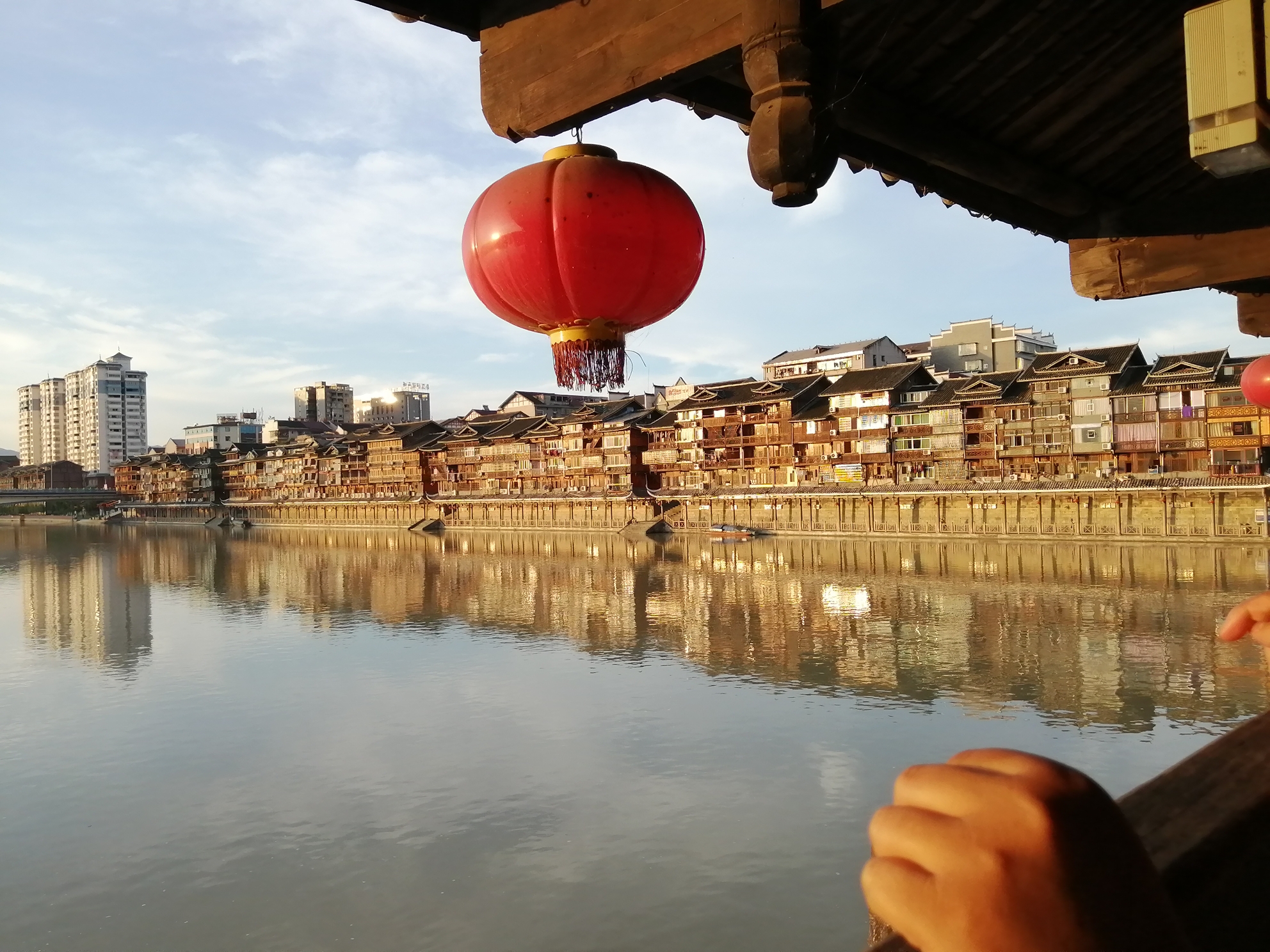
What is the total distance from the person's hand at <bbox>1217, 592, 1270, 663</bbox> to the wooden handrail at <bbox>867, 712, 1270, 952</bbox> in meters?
0.58

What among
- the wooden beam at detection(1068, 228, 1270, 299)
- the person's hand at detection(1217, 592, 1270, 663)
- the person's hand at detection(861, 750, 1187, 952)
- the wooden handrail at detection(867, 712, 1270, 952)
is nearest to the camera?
the person's hand at detection(861, 750, 1187, 952)

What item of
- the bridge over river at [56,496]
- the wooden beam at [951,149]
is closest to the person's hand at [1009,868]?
the wooden beam at [951,149]

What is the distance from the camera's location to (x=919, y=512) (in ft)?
121

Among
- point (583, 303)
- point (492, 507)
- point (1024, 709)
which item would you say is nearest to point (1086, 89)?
point (583, 303)

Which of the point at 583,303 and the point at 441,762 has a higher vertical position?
the point at 583,303

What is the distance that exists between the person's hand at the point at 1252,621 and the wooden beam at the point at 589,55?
4.67 ft

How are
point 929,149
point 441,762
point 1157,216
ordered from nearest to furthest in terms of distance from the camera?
point 929,149
point 1157,216
point 441,762

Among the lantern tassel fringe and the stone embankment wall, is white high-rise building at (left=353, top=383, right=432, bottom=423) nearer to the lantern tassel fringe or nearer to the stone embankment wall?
the stone embankment wall

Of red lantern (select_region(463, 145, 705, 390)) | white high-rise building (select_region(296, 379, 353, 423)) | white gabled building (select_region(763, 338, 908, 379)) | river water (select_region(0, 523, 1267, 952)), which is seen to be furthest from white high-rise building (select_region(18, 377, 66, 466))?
red lantern (select_region(463, 145, 705, 390))

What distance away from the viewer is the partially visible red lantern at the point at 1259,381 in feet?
16.8

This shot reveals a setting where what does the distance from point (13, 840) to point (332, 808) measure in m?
3.12

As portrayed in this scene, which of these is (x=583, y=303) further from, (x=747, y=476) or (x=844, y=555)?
(x=747, y=476)

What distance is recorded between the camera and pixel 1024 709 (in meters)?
12.8

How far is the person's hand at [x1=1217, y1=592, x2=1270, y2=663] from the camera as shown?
1.28 metres
